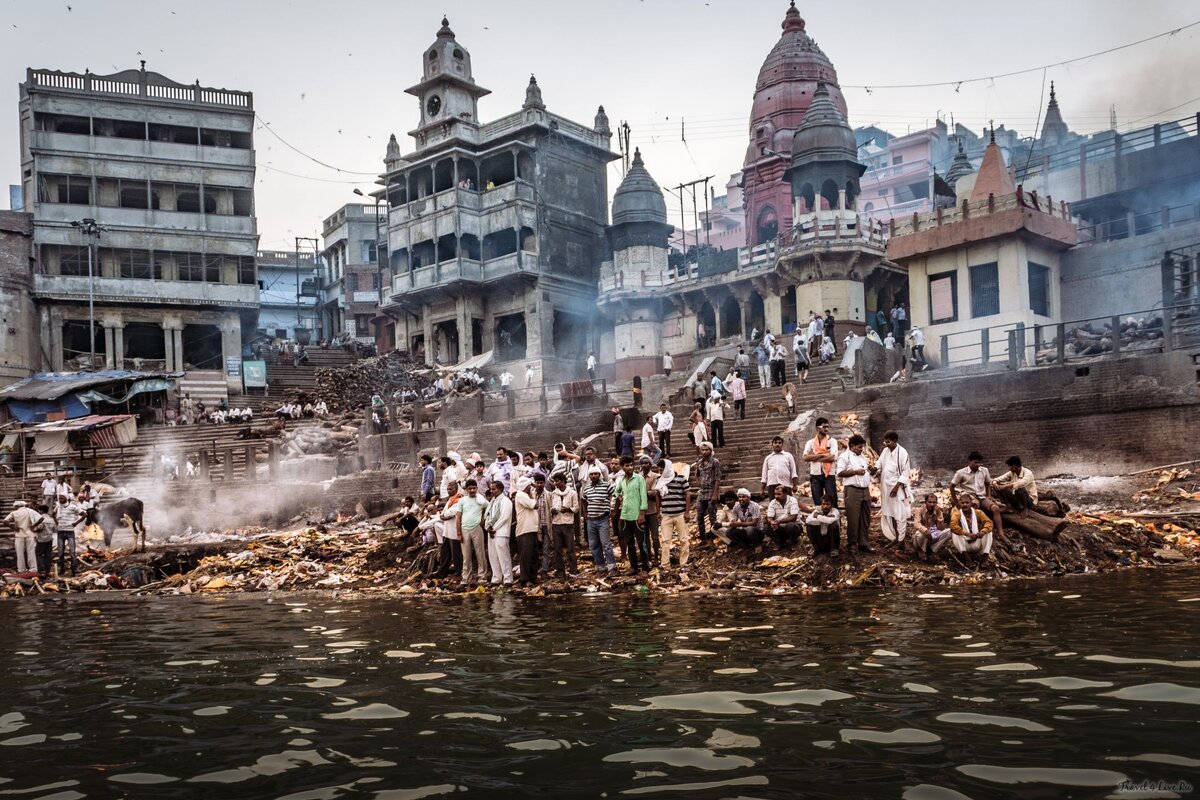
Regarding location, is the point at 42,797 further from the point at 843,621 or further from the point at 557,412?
the point at 557,412

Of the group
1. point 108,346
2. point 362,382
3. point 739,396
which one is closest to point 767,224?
point 362,382

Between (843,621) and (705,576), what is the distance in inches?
158

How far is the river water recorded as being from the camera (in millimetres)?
4637

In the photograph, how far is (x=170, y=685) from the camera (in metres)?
7.45

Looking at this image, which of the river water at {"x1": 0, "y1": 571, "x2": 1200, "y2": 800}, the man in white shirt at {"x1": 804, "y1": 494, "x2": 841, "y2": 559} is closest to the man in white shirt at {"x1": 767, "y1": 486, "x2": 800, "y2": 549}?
the man in white shirt at {"x1": 804, "y1": 494, "x2": 841, "y2": 559}

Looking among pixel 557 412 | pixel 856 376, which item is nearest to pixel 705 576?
pixel 856 376

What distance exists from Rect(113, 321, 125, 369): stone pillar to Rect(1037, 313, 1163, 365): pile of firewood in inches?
1586

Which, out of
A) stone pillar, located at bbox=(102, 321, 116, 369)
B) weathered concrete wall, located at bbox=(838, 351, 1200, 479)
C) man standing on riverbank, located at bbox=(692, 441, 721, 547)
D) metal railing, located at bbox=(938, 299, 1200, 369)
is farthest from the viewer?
stone pillar, located at bbox=(102, 321, 116, 369)

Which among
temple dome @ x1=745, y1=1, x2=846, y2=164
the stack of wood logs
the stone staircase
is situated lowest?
the stack of wood logs

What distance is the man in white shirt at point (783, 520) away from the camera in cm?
1350

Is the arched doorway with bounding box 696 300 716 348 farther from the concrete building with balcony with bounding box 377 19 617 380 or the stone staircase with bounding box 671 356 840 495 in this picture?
the stone staircase with bounding box 671 356 840 495

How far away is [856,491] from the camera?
41.7 ft

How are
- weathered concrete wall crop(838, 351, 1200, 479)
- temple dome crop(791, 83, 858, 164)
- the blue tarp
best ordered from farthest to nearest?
the blue tarp
temple dome crop(791, 83, 858, 164)
weathered concrete wall crop(838, 351, 1200, 479)

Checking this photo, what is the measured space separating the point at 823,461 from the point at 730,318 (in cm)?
2787
